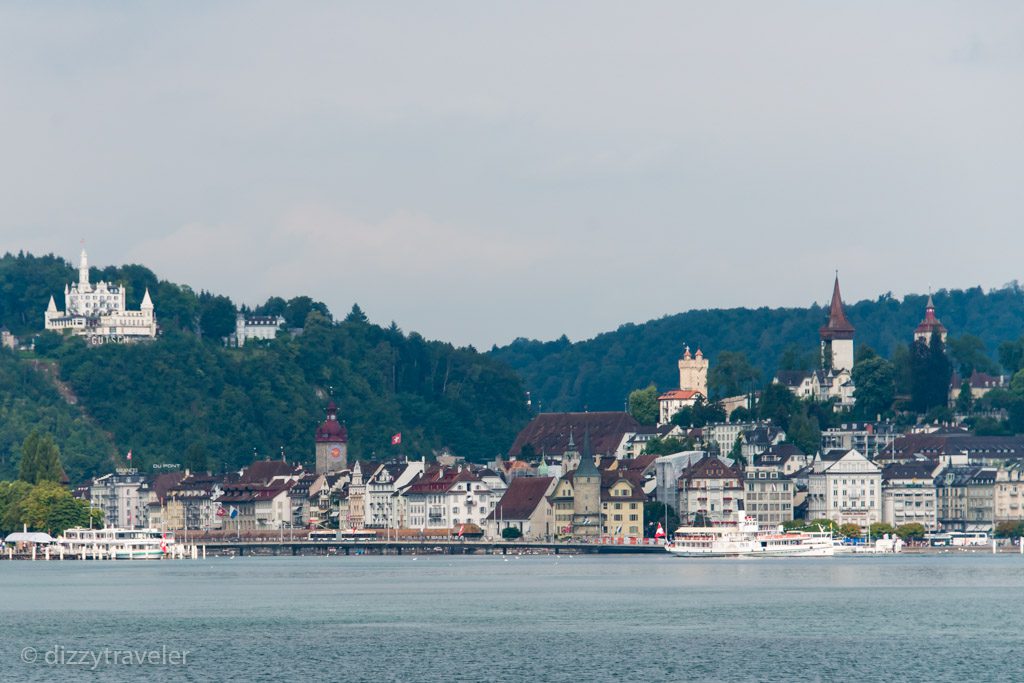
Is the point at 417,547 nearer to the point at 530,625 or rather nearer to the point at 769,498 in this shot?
the point at 769,498

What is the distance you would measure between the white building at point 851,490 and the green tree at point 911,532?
10.8 ft

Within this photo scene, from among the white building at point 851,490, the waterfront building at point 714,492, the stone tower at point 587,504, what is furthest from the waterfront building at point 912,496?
the stone tower at point 587,504

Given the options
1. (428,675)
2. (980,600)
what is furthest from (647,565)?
(428,675)

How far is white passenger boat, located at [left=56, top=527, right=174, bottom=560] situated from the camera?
574ft

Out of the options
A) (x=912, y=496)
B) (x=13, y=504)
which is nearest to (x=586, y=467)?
(x=912, y=496)

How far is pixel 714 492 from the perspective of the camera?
185 metres

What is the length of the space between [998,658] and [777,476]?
115123mm

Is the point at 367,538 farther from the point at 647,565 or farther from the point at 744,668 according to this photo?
the point at 744,668

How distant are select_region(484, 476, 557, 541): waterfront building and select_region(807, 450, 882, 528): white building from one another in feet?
75.5

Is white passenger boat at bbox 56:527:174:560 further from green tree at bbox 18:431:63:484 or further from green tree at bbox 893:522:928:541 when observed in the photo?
green tree at bbox 893:522:928:541

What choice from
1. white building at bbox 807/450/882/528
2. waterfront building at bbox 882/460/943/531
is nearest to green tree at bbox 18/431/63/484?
white building at bbox 807/450/882/528

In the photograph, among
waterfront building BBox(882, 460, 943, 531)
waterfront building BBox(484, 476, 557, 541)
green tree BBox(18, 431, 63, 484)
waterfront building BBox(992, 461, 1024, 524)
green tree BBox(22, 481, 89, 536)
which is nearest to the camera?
green tree BBox(22, 481, 89, 536)

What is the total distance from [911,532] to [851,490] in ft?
20.3

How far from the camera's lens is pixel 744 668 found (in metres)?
71.8
